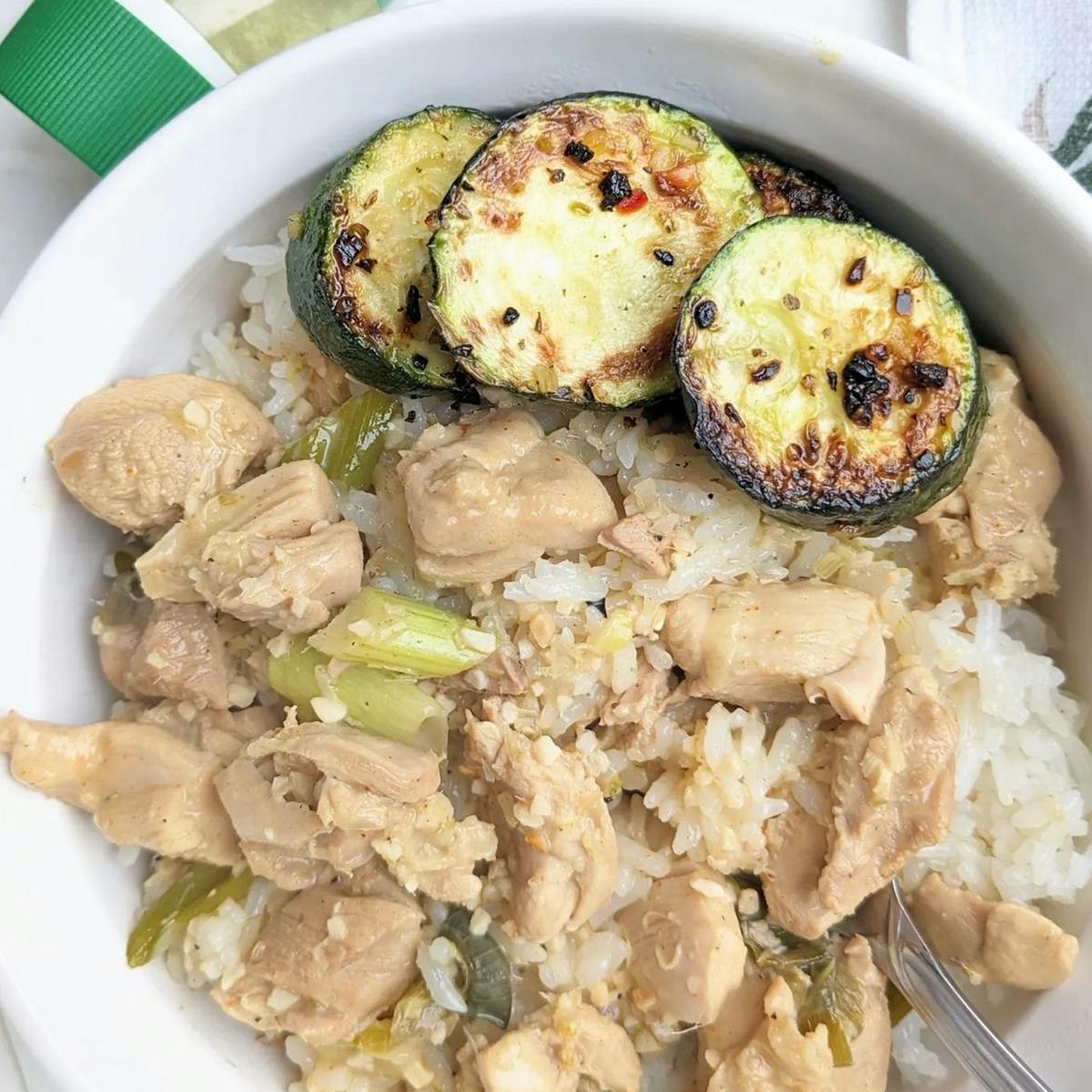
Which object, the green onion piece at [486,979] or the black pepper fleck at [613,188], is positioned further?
the green onion piece at [486,979]

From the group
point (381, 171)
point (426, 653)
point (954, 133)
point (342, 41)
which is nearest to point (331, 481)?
point (426, 653)

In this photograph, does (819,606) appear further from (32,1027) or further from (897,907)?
(32,1027)

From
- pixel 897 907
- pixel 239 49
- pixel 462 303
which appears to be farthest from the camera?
pixel 239 49

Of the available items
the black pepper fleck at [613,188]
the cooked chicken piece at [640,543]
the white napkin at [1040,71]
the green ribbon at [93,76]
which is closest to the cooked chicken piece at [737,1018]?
the cooked chicken piece at [640,543]

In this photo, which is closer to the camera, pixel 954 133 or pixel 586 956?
pixel 954 133

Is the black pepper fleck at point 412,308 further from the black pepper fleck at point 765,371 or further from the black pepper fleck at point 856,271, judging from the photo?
the black pepper fleck at point 856,271

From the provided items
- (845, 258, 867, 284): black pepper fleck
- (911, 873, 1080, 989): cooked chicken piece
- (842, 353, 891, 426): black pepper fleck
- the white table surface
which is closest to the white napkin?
the white table surface

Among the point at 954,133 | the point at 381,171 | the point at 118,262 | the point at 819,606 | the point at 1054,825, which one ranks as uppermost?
the point at 954,133

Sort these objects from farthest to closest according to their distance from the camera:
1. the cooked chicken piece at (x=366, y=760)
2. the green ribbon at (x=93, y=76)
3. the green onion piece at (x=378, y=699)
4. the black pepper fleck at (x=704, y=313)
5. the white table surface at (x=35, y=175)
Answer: the white table surface at (x=35, y=175) < the green ribbon at (x=93, y=76) < the green onion piece at (x=378, y=699) < the cooked chicken piece at (x=366, y=760) < the black pepper fleck at (x=704, y=313)
